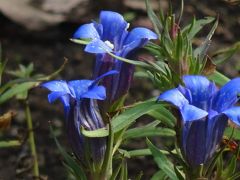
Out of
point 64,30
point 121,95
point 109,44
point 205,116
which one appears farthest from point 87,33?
point 64,30

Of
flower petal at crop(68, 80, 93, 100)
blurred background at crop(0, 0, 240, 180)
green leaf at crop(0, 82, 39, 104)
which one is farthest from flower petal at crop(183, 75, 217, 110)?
blurred background at crop(0, 0, 240, 180)

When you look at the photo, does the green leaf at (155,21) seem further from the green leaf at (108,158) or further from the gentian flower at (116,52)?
the green leaf at (108,158)

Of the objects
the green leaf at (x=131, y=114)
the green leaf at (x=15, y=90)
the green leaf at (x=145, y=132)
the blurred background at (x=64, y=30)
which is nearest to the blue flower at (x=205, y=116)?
the green leaf at (x=131, y=114)

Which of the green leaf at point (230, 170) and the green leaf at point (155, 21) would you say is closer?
the green leaf at point (230, 170)

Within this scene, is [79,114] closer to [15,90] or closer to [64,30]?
[15,90]

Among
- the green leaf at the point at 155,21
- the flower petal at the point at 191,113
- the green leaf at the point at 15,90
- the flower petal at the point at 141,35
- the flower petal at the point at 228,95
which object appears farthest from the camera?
the green leaf at the point at 15,90

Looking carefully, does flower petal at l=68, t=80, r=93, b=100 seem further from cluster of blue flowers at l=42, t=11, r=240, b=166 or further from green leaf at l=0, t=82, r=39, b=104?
green leaf at l=0, t=82, r=39, b=104

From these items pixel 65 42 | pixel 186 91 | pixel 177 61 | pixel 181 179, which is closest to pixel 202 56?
pixel 177 61
